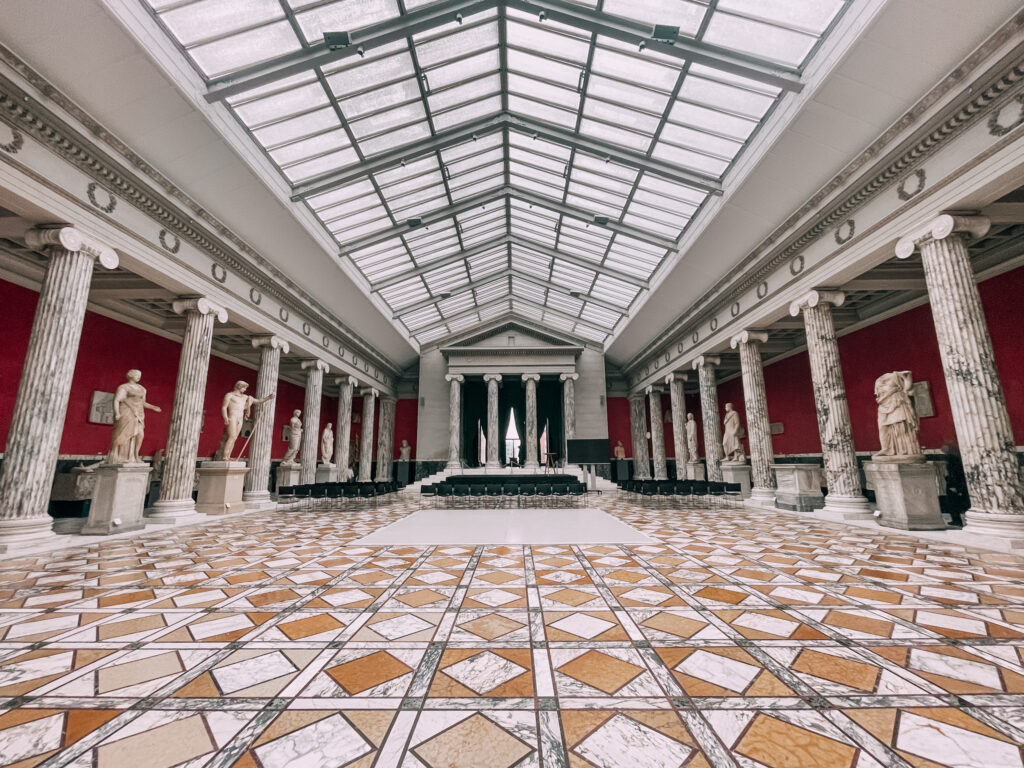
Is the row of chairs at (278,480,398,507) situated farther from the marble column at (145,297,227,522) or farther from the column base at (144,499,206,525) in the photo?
the column base at (144,499,206,525)

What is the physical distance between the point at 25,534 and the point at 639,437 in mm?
20362

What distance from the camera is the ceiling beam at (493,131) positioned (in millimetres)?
9477

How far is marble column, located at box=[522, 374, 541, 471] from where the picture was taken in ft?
63.1

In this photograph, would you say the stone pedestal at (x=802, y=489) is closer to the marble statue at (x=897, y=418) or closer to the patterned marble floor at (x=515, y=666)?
the marble statue at (x=897, y=418)

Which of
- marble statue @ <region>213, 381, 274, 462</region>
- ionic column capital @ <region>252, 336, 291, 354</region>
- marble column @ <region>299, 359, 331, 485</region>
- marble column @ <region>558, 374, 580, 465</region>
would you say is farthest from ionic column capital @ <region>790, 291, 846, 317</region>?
marble column @ <region>299, 359, 331, 485</region>

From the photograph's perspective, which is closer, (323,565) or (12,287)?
(323,565)

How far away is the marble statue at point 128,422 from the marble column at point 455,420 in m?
12.7

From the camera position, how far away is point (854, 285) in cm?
884

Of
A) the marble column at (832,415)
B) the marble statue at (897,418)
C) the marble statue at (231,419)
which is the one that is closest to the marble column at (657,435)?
the marble column at (832,415)

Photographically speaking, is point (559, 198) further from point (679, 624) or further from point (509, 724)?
point (509, 724)

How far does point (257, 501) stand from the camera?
10664 millimetres

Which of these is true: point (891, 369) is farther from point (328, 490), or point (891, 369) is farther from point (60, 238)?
point (60, 238)

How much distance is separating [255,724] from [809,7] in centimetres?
948

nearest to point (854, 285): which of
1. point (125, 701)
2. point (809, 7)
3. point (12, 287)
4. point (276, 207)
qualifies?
point (809, 7)
